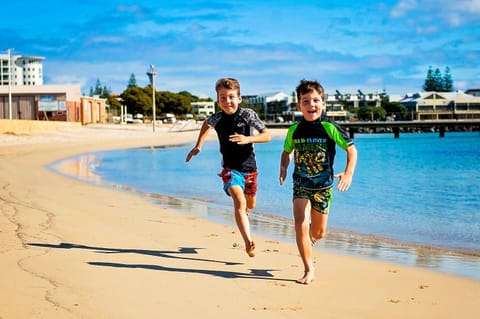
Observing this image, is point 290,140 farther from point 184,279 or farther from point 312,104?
point 184,279

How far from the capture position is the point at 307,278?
478cm

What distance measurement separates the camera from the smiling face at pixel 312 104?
4.74m

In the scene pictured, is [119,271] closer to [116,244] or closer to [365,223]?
[116,244]

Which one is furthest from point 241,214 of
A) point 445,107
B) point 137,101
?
point 445,107

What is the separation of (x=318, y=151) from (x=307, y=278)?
1.02m

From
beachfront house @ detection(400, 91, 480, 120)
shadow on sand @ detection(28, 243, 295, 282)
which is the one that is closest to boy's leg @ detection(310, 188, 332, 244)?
shadow on sand @ detection(28, 243, 295, 282)

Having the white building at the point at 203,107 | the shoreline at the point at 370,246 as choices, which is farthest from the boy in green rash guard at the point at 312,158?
the white building at the point at 203,107

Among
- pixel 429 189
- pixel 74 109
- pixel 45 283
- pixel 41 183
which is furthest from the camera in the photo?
pixel 74 109

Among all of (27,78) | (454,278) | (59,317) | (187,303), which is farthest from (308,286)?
(27,78)

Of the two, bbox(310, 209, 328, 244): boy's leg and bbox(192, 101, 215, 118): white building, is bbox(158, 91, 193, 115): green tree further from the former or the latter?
bbox(310, 209, 328, 244): boy's leg

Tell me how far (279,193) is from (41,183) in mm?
5503

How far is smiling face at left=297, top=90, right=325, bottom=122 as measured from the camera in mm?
4738

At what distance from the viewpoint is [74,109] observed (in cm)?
6938

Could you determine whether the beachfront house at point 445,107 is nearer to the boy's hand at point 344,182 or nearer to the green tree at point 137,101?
the green tree at point 137,101
